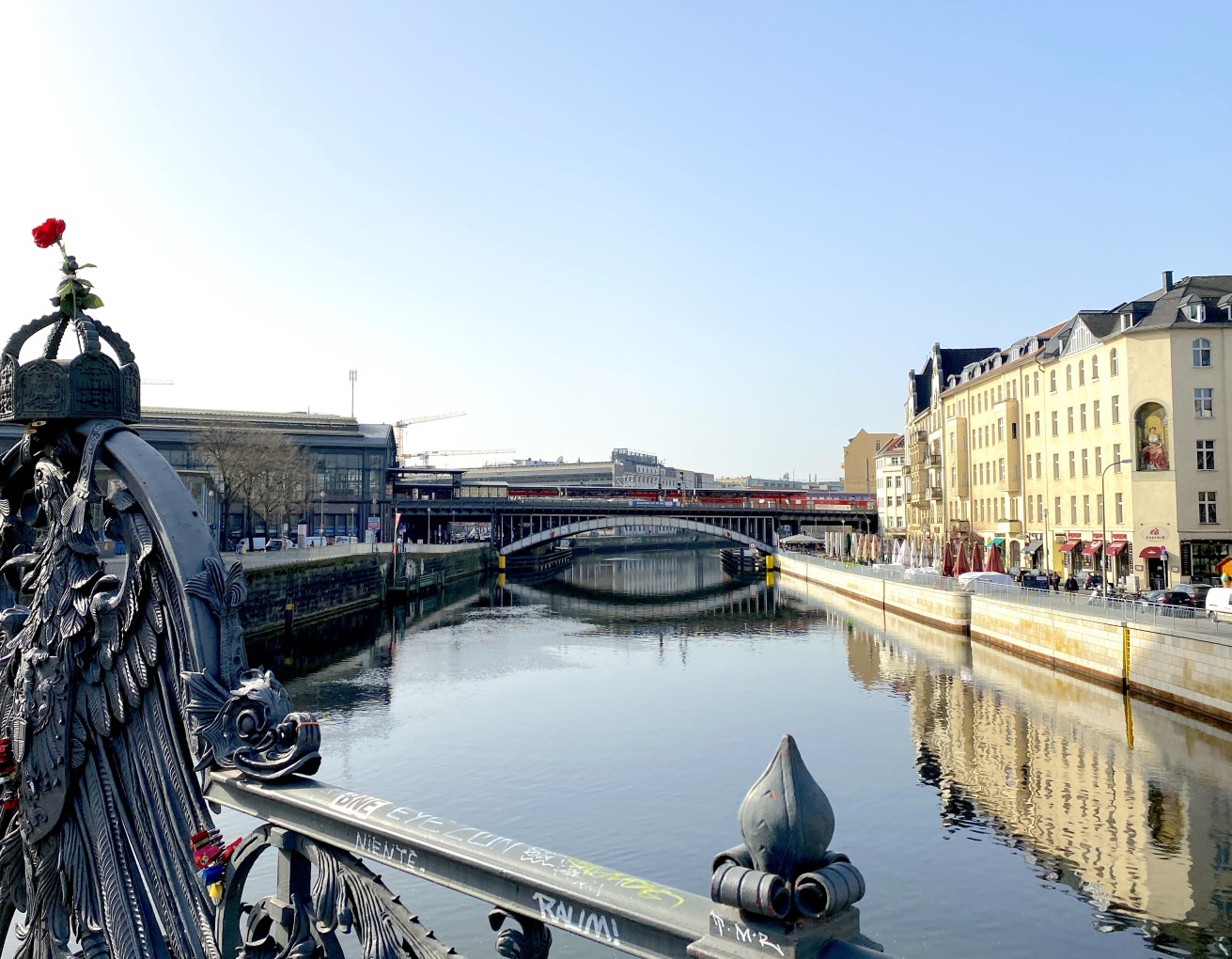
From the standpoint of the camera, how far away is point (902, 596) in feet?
184

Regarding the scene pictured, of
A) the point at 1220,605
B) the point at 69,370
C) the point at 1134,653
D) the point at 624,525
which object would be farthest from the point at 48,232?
the point at 624,525

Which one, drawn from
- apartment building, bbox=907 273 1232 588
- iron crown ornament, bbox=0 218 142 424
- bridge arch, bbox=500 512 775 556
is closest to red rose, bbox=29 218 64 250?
iron crown ornament, bbox=0 218 142 424

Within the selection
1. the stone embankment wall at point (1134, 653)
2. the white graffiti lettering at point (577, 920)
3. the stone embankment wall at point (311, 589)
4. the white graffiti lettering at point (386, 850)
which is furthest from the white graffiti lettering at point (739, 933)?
the stone embankment wall at point (311, 589)

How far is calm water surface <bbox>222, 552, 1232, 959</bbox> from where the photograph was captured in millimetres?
14539

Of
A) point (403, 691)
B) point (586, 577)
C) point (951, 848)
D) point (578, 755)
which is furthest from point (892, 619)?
point (586, 577)

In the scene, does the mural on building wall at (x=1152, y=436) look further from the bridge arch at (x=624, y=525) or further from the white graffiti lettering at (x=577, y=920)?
the bridge arch at (x=624, y=525)

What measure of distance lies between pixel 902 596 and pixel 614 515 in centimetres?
4375

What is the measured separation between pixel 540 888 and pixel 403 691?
31.2 meters

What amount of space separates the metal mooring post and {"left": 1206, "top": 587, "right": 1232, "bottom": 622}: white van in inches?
1153

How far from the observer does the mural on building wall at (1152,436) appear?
146 feet

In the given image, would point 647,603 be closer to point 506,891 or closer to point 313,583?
point 313,583

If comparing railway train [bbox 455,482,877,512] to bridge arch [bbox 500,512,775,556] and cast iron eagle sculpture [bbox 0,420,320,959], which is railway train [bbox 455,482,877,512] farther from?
cast iron eagle sculpture [bbox 0,420,320,959]

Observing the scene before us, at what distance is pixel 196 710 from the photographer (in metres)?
3.49

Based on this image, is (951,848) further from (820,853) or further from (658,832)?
(820,853)
